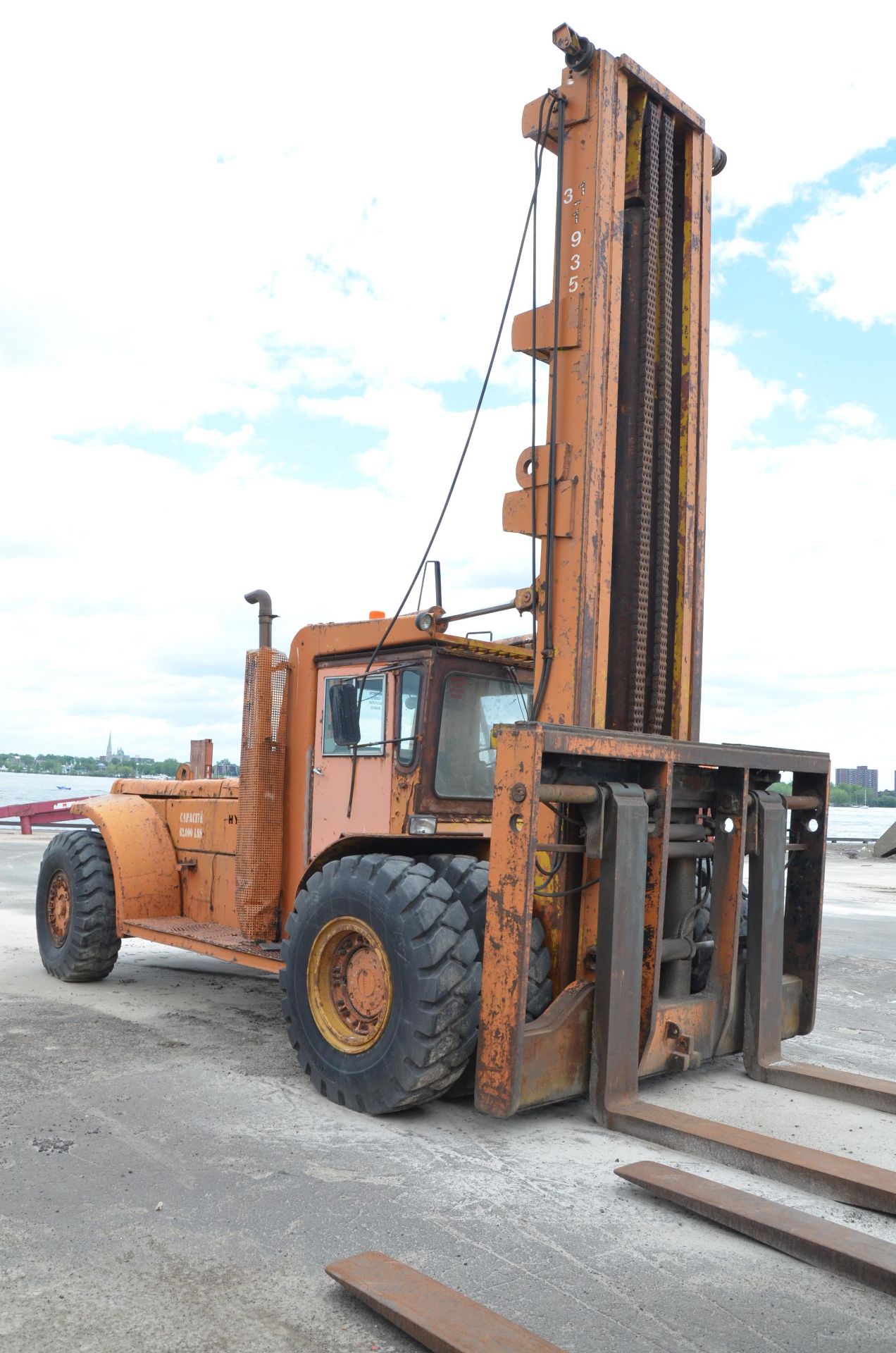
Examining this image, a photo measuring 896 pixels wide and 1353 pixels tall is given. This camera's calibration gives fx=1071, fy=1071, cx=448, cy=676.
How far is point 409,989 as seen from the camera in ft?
15.4

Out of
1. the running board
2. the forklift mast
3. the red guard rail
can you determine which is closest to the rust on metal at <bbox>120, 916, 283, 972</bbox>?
the running board

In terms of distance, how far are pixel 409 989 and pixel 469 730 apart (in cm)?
167

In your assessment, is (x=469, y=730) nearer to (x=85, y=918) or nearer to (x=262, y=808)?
(x=262, y=808)

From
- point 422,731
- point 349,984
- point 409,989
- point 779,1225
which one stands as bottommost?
point 779,1225

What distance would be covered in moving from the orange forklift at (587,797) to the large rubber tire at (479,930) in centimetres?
1

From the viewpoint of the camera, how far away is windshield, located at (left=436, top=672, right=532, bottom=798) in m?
5.82

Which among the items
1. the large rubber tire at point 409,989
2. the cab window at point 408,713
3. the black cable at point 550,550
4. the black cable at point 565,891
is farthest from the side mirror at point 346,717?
the black cable at point 565,891

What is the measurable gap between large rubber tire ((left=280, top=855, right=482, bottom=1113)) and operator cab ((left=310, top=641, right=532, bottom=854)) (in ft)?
2.17

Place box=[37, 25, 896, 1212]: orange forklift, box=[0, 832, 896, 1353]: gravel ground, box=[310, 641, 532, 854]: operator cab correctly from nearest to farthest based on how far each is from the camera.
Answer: box=[0, 832, 896, 1353]: gravel ground, box=[37, 25, 896, 1212]: orange forklift, box=[310, 641, 532, 854]: operator cab

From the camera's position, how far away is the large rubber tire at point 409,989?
4.64 metres

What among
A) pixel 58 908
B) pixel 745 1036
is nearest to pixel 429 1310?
pixel 745 1036

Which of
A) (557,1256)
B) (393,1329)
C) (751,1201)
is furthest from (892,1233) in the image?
(393,1329)

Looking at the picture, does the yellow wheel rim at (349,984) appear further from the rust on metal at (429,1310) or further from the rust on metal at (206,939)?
the rust on metal at (429,1310)

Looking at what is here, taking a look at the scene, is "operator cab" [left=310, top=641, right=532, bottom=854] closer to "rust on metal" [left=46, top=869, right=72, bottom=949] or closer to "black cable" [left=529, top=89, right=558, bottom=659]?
"black cable" [left=529, top=89, right=558, bottom=659]
